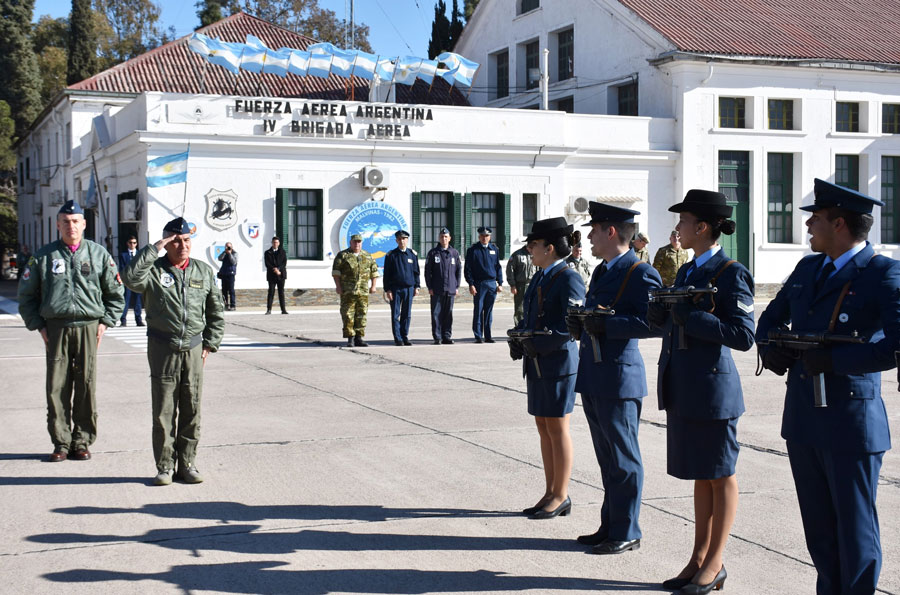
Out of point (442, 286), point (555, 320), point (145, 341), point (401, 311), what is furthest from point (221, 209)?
point (555, 320)

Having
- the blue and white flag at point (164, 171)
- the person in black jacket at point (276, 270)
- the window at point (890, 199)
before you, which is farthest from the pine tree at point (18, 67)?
the window at point (890, 199)

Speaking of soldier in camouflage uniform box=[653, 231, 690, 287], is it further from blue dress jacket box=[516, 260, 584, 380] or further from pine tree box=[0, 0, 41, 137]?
pine tree box=[0, 0, 41, 137]

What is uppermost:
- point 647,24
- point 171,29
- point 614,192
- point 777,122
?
point 171,29

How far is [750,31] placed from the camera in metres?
36.3

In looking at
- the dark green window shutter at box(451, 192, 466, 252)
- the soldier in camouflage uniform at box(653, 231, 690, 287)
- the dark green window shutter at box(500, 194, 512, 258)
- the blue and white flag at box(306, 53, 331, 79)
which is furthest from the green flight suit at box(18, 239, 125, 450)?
the blue and white flag at box(306, 53, 331, 79)

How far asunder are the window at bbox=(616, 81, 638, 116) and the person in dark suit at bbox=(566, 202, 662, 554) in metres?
30.4

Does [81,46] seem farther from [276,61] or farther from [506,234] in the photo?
→ [506,234]

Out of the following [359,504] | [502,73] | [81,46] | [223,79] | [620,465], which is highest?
[81,46]

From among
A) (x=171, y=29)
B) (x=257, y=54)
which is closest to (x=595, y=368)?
(x=257, y=54)

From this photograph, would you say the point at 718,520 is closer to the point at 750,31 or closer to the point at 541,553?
the point at 541,553

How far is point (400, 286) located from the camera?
1842 centimetres

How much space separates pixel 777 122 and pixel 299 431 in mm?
28904

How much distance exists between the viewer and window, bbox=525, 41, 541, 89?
131ft

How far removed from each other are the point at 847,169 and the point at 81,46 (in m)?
41.7
